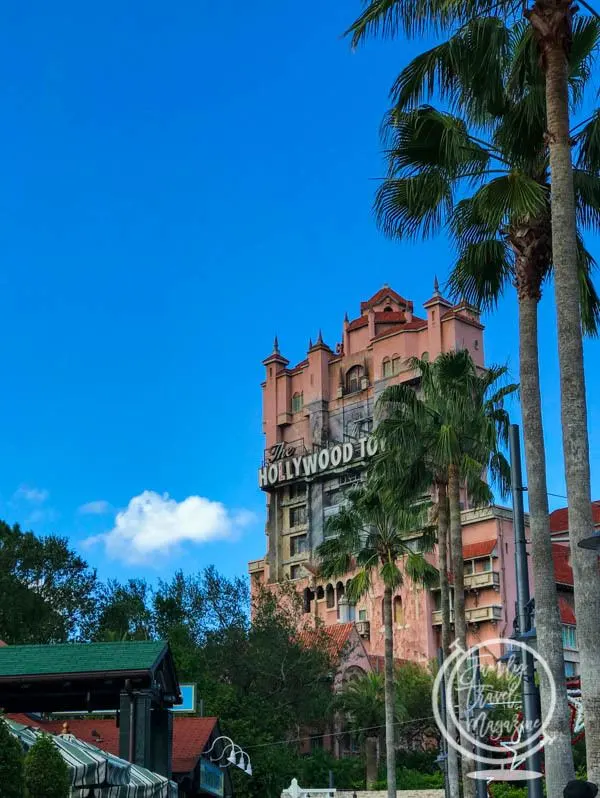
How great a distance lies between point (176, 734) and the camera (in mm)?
34281

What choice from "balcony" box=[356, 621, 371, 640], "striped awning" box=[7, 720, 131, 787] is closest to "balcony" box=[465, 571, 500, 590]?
"balcony" box=[356, 621, 371, 640]

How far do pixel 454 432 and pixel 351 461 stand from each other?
173 ft

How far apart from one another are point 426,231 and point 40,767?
9747mm

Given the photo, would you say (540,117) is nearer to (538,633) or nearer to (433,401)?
(538,633)

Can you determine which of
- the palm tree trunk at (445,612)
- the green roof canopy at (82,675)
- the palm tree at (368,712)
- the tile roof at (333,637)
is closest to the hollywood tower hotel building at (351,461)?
the tile roof at (333,637)

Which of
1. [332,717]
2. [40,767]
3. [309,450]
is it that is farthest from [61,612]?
[40,767]

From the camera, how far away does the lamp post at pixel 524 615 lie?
1650cm

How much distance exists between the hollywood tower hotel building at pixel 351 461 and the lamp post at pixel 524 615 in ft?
176

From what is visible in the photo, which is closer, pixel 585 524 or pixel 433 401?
pixel 585 524

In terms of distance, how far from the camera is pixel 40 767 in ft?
52.0

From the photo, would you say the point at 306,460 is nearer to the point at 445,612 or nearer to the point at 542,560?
the point at 445,612

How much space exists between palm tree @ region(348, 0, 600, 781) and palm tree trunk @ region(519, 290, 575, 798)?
2.59m

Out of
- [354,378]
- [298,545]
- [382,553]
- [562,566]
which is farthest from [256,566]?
[382,553]

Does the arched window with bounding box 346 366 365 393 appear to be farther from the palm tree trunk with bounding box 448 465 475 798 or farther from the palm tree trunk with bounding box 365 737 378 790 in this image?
the palm tree trunk with bounding box 448 465 475 798
